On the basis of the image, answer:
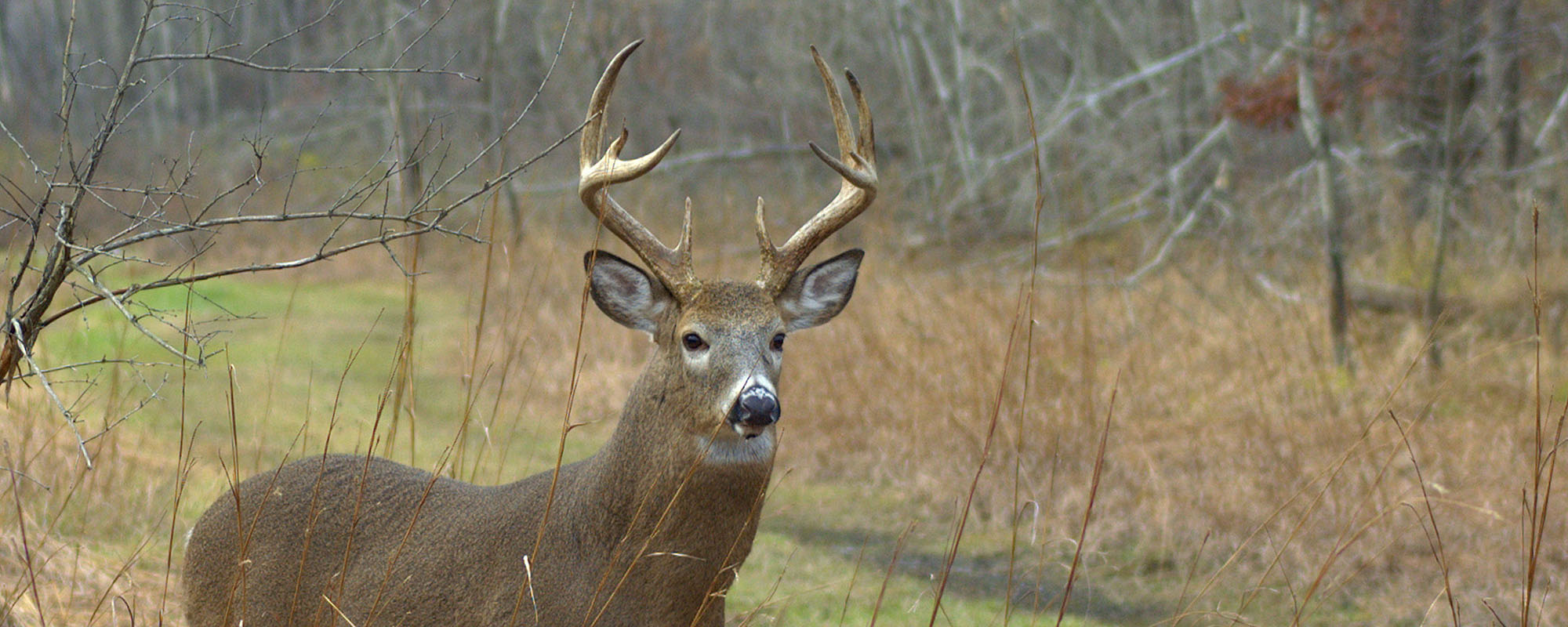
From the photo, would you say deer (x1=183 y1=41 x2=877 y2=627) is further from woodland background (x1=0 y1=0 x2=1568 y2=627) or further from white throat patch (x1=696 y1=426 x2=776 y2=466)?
woodland background (x1=0 y1=0 x2=1568 y2=627)

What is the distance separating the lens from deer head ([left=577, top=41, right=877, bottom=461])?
324 cm

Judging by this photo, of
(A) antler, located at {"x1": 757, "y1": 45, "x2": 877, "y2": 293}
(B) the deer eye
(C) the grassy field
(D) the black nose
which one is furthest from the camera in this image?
(C) the grassy field

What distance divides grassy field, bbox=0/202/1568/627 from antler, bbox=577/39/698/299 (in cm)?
57

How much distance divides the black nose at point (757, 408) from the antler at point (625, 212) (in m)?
0.50

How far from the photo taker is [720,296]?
3.48 meters

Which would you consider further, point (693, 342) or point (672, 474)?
point (693, 342)

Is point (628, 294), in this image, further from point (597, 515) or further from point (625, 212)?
point (597, 515)

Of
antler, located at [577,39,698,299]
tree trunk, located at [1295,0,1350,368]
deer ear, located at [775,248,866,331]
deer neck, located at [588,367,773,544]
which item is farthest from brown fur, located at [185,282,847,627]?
tree trunk, located at [1295,0,1350,368]

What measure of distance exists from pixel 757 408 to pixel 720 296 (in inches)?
19.7

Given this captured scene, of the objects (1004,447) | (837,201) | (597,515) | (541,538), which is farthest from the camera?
(1004,447)

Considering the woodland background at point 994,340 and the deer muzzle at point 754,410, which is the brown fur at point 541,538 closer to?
the deer muzzle at point 754,410

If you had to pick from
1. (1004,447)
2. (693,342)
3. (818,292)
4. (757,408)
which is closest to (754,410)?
(757,408)

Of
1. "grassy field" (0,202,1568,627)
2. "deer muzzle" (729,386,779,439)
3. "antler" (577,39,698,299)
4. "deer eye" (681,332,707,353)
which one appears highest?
"antler" (577,39,698,299)

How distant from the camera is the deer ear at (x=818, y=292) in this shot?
3.71 metres
